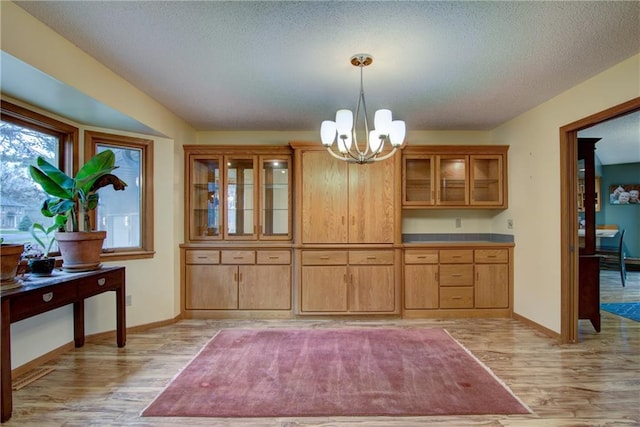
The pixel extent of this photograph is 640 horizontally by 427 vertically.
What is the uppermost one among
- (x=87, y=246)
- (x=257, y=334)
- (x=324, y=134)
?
(x=324, y=134)

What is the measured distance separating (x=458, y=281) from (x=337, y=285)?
150cm

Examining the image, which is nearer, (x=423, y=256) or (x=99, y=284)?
(x=99, y=284)

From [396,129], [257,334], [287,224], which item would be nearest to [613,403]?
[396,129]

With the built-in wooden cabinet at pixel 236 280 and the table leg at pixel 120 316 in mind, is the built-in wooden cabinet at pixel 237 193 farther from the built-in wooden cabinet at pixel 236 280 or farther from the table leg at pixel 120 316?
the table leg at pixel 120 316

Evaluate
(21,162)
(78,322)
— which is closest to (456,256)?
(78,322)

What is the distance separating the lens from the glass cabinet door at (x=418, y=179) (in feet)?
14.0

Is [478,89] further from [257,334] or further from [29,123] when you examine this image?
[29,123]

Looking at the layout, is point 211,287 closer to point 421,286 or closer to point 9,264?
point 9,264

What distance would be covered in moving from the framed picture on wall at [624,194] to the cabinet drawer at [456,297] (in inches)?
233

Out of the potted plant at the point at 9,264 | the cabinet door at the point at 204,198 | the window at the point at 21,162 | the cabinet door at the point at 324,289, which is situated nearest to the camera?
the potted plant at the point at 9,264

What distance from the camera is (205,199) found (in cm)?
421

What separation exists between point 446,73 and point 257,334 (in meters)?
3.07

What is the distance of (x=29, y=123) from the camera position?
109 inches

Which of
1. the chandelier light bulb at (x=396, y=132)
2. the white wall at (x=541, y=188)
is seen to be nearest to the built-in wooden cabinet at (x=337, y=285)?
the white wall at (x=541, y=188)
